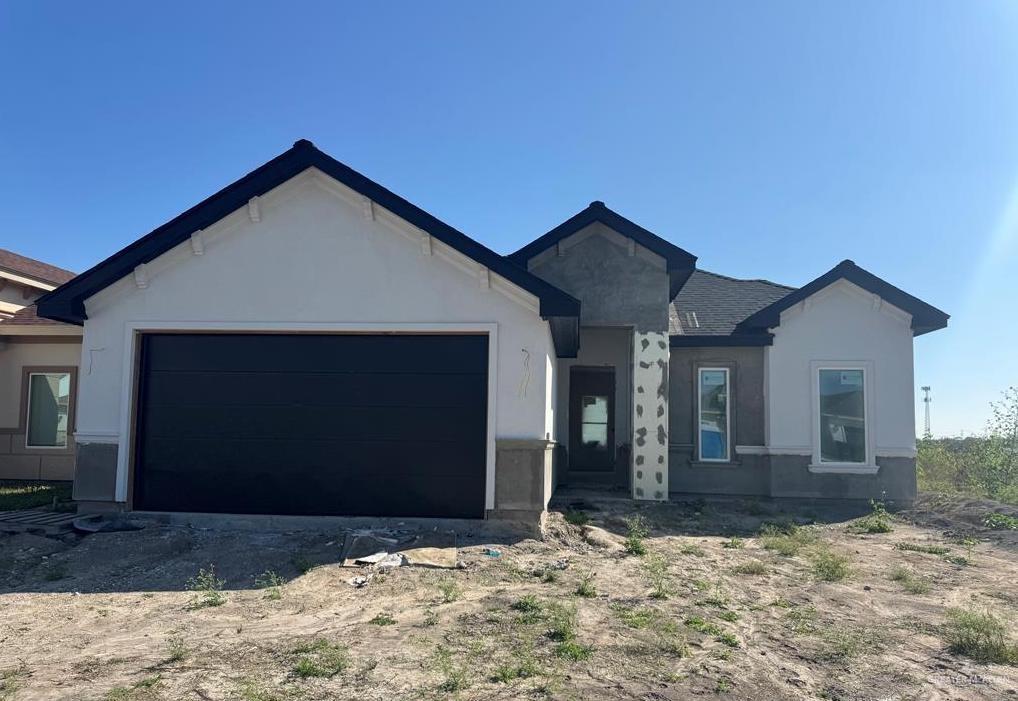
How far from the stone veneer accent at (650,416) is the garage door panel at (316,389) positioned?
4253 millimetres

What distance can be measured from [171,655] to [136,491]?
5.26 meters

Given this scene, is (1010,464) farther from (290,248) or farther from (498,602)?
(290,248)

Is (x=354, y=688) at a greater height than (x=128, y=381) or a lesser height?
lesser

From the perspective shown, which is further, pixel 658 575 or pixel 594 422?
pixel 594 422

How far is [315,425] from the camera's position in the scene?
353 inches

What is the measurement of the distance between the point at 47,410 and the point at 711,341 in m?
13.8

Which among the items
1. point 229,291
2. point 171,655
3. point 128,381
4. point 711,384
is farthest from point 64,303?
point 711,384

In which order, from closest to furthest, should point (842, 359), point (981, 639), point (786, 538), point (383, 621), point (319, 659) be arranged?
point (319, 659) < point (981, 639) < point (383, 621) < point (786, 538) < point (842, 359)

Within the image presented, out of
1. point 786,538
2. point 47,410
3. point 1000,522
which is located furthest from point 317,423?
point 1000,522

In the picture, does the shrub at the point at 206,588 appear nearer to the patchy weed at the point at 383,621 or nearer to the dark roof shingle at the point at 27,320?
the patchy weed at the point at 383,621

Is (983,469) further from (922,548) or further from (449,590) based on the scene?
(449,590)

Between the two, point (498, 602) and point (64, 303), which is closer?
point (498, 602)

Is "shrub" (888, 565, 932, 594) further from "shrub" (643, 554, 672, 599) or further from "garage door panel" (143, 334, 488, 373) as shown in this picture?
"garage door panel" (143, 334, 488, 373)

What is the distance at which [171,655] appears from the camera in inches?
183
